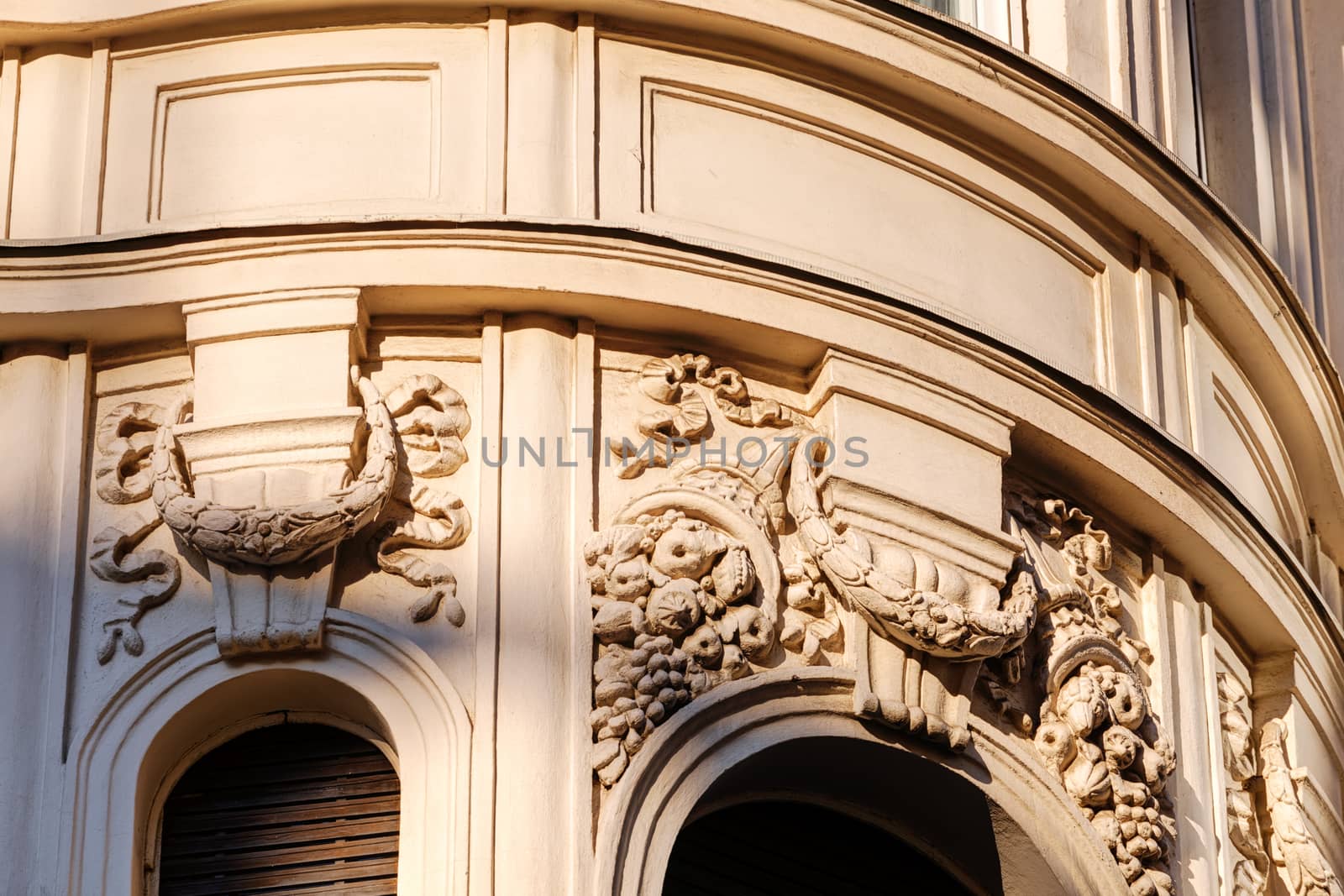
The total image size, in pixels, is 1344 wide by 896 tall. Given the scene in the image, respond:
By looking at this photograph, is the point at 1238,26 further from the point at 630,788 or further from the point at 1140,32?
the point at 630,788

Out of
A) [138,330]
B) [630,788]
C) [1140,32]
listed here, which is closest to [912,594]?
[630,788]

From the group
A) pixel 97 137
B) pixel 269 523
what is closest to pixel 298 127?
pixel 97 137

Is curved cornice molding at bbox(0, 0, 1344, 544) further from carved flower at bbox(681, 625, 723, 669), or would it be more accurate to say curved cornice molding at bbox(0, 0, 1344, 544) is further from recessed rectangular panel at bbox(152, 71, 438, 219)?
carved flower at bbox(681, 625, 723, 669)

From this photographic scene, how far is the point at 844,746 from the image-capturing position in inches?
432

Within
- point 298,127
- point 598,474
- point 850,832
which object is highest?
point 298,127

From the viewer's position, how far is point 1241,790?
488 inches

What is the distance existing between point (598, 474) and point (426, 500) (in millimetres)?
617

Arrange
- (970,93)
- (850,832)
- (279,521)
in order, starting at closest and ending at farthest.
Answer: (279,521) → (850,832) → (970,93)

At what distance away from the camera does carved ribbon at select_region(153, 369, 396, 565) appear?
414 inches

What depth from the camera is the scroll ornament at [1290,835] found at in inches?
488

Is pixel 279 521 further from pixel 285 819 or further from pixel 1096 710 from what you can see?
pixel 1096 710

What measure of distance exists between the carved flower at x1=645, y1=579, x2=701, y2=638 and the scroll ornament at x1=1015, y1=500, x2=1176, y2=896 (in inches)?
58.2

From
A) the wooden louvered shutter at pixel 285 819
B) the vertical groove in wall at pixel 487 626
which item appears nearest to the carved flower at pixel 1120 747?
the vertical groove in wall at pixel 487 626

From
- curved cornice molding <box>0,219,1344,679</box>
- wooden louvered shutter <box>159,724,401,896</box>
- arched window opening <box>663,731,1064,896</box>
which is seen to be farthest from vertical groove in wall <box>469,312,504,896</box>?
arched window opening <box>663,731,1064,896</box>
